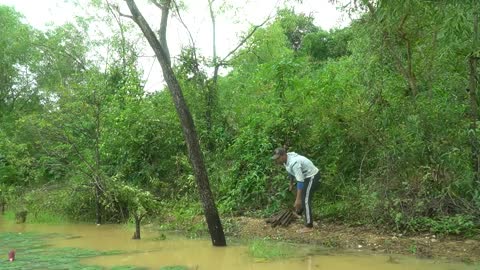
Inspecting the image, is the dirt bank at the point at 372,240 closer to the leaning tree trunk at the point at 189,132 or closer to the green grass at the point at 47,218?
the leaning tree trunk at the point at 189,132

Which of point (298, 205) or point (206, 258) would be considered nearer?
point (206, 258)

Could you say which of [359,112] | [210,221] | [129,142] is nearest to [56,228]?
[129,142]

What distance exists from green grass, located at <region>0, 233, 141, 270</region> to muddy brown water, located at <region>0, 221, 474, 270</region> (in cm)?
29

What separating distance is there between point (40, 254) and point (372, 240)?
5.51m

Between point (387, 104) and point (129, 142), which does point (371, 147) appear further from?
point (129, 142)

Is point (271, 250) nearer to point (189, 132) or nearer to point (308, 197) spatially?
point (308, 197)

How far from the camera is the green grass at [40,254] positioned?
7527mm

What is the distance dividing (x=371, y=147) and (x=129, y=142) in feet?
23.8

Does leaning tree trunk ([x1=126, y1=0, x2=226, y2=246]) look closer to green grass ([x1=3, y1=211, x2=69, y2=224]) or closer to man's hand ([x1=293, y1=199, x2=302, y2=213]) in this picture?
man's hand ([x1=293, y1=199, x2=302, y2=213])

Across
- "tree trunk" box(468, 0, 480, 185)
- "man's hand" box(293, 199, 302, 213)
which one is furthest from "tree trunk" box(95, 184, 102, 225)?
"tree trunk" box(468, 0, 480, 185)


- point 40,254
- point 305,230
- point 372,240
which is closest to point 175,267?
point 40,254

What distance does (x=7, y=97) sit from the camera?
29.8 metres

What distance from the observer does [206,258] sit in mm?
8086

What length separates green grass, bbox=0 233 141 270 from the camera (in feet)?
24.7
